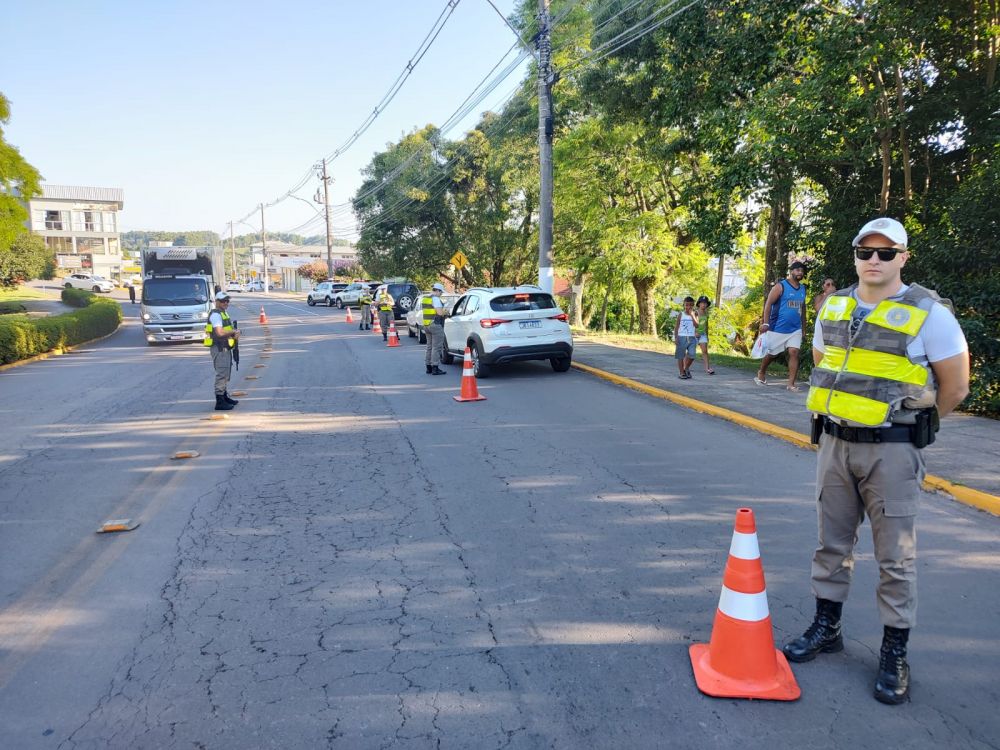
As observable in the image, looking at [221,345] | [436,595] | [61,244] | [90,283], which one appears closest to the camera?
[436,595]

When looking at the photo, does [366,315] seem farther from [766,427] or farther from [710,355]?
[766,427]

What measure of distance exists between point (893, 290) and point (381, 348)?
54.6 feet

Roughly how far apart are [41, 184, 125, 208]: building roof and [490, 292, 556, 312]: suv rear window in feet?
310

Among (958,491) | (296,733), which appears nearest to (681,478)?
(958,491)

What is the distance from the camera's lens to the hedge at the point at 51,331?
1612 centimetres

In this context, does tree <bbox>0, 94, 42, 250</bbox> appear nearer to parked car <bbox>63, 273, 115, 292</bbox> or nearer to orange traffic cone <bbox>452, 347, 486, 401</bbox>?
orange traffic cone <bbox>452, 347, 486, 401</bbox>

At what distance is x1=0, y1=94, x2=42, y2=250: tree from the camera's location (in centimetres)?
2256

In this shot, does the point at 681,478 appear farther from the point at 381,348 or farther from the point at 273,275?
the point at 273,275

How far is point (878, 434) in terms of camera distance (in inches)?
120

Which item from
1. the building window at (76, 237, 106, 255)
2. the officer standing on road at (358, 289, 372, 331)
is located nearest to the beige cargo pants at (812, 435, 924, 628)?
A: the officer standing on road at (358, 289, 372, 331)

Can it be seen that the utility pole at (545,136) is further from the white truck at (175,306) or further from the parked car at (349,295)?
the parked car at (349,295)

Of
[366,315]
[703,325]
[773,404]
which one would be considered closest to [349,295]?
[366,315]

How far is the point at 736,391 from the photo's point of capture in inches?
411

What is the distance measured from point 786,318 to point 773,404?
4.64 ft
